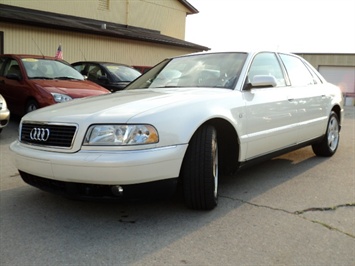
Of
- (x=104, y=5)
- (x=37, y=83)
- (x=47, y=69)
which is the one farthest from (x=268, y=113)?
(x=104, y=5)

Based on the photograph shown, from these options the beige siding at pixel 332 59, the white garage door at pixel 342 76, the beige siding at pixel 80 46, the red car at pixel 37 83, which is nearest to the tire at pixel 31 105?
the red car at pixel 37 83

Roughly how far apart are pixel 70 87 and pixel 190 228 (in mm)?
5199

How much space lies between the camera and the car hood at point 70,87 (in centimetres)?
724

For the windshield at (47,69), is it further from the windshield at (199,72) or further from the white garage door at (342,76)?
the white garage door at (342,76)

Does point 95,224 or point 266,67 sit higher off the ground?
point 266,67

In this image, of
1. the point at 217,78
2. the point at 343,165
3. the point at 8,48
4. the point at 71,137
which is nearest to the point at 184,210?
the point at 71,137

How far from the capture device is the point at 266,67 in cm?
450

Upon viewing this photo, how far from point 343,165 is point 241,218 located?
8.73ft

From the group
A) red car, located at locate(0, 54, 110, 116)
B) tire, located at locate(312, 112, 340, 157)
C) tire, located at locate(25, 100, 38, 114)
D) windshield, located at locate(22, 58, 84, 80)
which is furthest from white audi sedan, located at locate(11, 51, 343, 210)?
windshield, located at locate(22, 58, 84, 80)

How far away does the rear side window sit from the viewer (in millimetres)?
4934

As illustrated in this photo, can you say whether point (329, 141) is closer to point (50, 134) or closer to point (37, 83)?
point (50, 134)

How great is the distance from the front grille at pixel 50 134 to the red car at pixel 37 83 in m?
3.87

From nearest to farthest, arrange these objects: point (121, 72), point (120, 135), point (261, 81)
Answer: point (120, 135) < point (261, 81) < point (121, 72)

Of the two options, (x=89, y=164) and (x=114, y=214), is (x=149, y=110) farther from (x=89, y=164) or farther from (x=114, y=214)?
(x=114, y=214)
